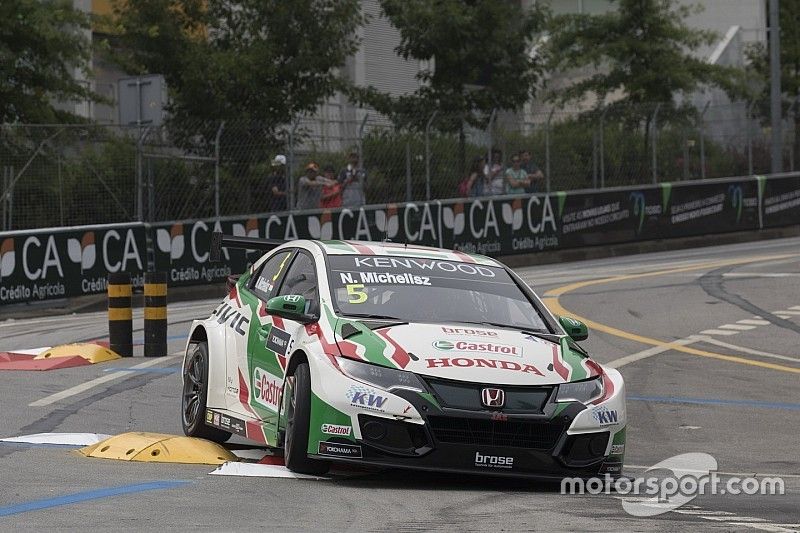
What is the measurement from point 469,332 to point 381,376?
30.4 inches

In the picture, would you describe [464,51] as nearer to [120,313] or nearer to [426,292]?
[120,313]

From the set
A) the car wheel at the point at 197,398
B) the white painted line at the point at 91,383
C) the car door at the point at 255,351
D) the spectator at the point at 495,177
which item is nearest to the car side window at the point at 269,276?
the car door at the point at 255,351

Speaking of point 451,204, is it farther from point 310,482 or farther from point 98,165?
point 310,482

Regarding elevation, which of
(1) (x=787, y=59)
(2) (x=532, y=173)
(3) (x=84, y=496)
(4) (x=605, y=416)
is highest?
(1) (x=787, y=59)

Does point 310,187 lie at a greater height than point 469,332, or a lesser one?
greater

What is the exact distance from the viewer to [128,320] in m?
15.6

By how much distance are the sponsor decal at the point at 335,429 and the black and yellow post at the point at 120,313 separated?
288 inches

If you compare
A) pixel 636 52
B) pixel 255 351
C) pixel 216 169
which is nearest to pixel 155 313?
pixel 255 351

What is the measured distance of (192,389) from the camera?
1057cm

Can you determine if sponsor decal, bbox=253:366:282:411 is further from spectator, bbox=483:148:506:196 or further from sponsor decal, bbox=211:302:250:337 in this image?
spectator, bbox=483:148:506:196

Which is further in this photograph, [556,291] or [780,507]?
[556,291]

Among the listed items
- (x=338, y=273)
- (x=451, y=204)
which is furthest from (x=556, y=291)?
(x=338, y=273)

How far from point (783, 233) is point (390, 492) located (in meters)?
29.9

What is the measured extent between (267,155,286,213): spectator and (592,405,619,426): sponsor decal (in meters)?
18.1
